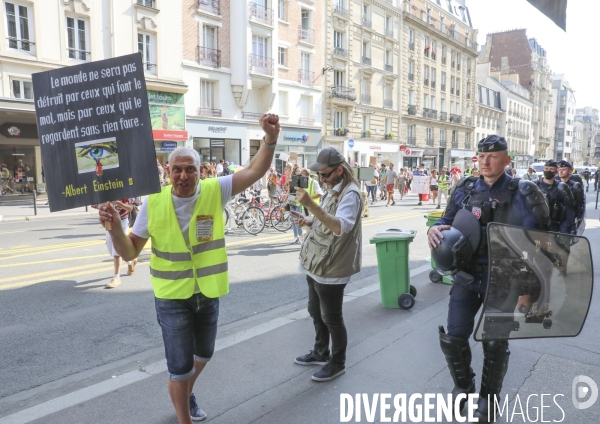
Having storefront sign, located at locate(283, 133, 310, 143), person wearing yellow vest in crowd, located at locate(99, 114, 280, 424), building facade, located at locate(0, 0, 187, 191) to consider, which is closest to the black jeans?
person wearing yellow vest in crowd, located at locate(99, 114, 280, 424)

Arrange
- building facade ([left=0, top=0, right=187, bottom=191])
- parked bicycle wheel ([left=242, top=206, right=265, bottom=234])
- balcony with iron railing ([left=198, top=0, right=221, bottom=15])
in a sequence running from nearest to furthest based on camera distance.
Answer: parked bicycle wheel ([left=242, top=206, right=265, bottom=234])
building facade ([left=0, top=0, right=187, bottom=191])
balcony with iron railing ([left=198, top=0, right=221, bottom=15])

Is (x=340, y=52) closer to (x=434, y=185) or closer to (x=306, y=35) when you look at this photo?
(x=306, y=35)

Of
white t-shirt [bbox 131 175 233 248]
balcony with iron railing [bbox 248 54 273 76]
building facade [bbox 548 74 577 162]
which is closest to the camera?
white t-shirt [bbox 131 175 233 248]

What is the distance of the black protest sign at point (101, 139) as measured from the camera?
105 inches

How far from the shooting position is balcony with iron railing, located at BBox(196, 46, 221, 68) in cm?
2539

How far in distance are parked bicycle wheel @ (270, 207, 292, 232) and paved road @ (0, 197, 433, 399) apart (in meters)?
1.37

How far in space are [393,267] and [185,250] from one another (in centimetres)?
338

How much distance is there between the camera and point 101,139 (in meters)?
2.68

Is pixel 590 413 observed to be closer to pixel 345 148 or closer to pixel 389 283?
pixel 389 283

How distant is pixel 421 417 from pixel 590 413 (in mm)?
1160

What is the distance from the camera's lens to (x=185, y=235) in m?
2.80

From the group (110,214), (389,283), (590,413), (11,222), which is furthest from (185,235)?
(11,222)

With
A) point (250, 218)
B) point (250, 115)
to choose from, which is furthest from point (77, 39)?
point (250, 218)

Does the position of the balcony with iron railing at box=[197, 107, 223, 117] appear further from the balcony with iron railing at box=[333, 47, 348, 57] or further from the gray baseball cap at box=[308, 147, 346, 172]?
the gray baseball cap at box=[308, 147, 346, 172]
